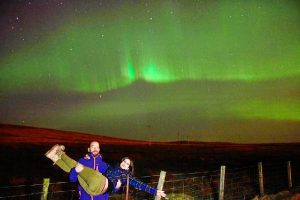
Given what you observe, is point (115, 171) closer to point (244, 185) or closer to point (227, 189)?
point (227, 189)

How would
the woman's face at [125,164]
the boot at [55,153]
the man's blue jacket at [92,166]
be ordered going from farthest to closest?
the woman's face at [125,164]
the man's blue jacket at [92,166]
the boot at [55,153]

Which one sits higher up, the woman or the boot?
the boot

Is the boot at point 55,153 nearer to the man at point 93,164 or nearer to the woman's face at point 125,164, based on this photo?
the man at point 93,164

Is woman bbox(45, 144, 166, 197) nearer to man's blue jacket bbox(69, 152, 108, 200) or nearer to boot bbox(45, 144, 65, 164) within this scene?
boot bbox(45, 144, 65, 164)

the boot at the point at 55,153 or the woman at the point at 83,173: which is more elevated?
the boot at the point at 55,153

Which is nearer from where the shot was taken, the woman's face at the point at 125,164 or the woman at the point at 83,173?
the woman at the point at 83,173

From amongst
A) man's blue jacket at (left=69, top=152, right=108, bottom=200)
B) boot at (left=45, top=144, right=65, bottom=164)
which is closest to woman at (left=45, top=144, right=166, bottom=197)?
boot at (left=45, top=144, right=65, bottom=164)

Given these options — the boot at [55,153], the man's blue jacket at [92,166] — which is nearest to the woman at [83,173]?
the boot at [55,153]

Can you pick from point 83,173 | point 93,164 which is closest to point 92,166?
point 93,164

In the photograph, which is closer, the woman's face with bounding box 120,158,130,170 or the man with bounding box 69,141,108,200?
the man with bounding box 69,141,108,200

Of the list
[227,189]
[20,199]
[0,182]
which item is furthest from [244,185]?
[0,182]

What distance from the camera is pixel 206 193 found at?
1238cm

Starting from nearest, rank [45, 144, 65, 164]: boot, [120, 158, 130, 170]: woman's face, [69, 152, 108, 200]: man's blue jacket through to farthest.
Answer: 1. [45, 144, 65, 164]: boot
2. [69, 152, 108, 200]: man's blue jacket
3. [120, 158, 130, 170]: woman's face

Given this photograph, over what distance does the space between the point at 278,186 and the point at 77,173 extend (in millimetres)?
12440
